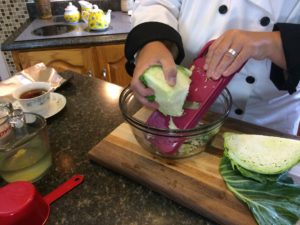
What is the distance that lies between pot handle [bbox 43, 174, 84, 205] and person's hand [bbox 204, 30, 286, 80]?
35 cm

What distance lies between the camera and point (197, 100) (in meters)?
0.57

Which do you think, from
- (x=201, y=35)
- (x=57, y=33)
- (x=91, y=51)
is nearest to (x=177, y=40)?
(x=201, y=35)

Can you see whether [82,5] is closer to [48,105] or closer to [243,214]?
[48,105]

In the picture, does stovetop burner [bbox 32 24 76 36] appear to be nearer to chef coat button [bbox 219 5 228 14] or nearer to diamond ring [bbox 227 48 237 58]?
chef coat button [bbox 219 5 228 14]

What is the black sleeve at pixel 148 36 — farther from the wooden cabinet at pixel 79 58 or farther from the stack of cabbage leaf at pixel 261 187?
the wooden cabinet at pixel 79 58

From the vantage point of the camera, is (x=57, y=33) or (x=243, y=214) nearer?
(x=243, y=214)

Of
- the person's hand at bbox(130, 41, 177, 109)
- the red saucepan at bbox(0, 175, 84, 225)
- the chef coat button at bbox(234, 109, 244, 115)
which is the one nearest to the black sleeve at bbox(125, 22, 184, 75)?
the person's hand at bbox(130, 41, 177, 109)

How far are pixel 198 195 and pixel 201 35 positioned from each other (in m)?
0.46

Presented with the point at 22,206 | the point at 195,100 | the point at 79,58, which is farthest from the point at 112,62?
the point at 22,206

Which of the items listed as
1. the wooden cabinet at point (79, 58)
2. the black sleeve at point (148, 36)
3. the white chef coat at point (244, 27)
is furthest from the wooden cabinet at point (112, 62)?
the black sleeve at point (148, 36)

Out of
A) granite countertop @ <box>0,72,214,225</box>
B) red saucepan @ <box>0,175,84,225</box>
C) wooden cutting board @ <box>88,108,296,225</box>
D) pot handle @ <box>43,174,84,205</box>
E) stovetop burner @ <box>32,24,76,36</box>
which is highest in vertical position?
red saucepan @ <box>0,175,84,225</box>

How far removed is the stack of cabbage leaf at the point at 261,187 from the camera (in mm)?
460

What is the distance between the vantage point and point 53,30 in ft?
5.49

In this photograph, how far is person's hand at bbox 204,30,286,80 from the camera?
56 centimetres
